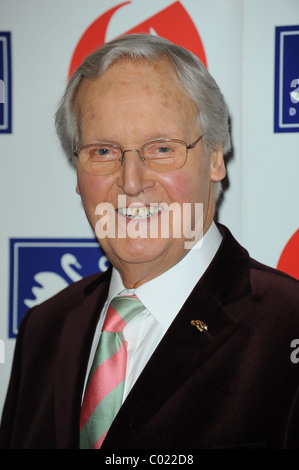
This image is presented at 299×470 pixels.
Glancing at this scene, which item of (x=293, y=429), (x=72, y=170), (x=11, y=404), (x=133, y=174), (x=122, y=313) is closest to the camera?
(x=293, y=429)

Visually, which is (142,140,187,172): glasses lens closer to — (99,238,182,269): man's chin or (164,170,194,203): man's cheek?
(164,170,194,203): man's cheek

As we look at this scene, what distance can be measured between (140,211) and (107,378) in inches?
17.9

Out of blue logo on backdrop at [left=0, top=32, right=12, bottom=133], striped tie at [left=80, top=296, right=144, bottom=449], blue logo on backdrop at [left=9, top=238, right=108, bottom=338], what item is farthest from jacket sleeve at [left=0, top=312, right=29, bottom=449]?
blue logo on backdrop at [left=0, top=32, right=12, bottom=133]

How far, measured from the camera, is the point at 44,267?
Answer: 1791 mm

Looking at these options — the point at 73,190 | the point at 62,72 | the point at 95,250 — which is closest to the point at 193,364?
the point at 95,250

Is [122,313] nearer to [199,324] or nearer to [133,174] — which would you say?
[199,324]

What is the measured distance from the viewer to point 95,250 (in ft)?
5.81

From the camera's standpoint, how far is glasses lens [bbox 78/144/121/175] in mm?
1291

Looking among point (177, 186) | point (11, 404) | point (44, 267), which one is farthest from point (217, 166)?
point (11, 404)

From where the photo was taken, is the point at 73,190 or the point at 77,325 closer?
the point at 77,325

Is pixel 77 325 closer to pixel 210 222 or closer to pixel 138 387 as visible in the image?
pixel 138 387

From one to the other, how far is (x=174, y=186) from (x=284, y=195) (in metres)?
0.52
